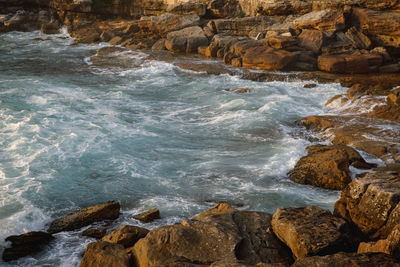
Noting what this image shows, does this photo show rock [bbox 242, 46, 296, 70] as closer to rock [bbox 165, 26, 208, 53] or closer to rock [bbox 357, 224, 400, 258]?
rock [bbox 165, 26, 208, 53]

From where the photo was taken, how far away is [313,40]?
18.1m

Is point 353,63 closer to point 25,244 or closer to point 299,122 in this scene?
point 299,122

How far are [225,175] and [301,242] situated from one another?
4.09m

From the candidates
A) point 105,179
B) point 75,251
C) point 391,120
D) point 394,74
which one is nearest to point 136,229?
point 75,251

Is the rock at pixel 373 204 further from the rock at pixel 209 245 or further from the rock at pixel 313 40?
the rock at pixel 313 40

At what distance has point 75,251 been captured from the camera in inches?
239

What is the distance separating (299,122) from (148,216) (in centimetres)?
643

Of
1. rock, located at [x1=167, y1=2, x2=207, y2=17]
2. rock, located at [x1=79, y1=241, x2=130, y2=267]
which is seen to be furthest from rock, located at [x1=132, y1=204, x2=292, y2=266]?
rock, located at [x1=167, y1=2, x2=207, y2=17]

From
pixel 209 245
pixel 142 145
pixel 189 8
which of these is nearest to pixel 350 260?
pixel 209 245

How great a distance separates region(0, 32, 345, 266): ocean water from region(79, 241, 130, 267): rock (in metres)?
0.80

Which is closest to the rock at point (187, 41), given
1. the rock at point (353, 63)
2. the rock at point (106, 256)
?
the rock at point (353, 63)

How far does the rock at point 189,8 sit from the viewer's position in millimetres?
24344

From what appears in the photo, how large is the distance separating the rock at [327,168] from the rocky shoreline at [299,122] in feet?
0.08

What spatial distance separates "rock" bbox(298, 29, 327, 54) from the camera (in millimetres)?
17922
